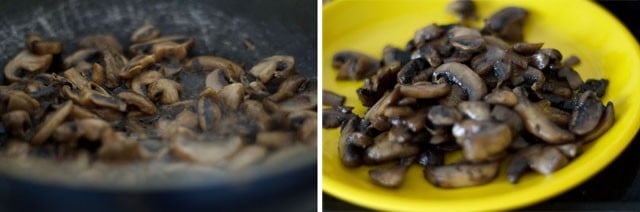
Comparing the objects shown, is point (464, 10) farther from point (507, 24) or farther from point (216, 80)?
point (216, 80)

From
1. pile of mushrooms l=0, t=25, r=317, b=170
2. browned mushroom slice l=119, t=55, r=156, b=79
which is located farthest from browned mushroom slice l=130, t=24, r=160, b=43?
browned mushroom slice l=119, t=55, r=156, b=79

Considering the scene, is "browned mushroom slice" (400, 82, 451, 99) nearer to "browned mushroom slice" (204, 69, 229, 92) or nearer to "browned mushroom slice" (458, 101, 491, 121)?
"browned mushroom slice" (458, 101, 491, 121)

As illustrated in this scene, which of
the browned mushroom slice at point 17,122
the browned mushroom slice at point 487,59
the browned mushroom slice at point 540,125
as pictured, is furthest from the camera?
the browned mushroom slice at point 487,59

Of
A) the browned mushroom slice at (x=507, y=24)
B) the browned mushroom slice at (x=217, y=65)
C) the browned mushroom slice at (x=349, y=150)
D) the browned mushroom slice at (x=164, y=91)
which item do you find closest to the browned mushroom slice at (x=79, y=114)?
the browned mushroom slice at (x=164, y=91)

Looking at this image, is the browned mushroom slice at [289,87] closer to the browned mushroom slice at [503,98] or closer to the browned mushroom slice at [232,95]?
the browned mushroom slice at [232,95]

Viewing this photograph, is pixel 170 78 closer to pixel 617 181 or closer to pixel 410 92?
pixel 410 92

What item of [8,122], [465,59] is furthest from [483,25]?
[8,122]
